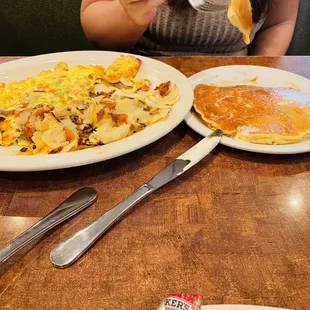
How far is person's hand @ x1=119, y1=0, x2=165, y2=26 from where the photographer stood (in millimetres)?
1161

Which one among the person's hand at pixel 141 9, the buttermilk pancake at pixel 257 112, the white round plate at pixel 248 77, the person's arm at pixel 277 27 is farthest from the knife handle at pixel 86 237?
the person's arm at pixel 277 27

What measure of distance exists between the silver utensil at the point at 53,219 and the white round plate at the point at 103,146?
6 cm

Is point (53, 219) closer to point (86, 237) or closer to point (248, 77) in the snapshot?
point (86, 237)

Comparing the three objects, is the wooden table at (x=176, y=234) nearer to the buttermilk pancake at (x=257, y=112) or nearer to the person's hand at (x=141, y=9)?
the buttermilk pancake at (x=257, y=112)

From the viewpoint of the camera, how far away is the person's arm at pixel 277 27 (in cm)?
163

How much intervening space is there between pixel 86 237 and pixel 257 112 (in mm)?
555

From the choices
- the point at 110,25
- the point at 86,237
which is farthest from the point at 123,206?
the point at 110,25

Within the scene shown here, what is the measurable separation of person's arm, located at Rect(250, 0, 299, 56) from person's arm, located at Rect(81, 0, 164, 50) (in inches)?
22.6

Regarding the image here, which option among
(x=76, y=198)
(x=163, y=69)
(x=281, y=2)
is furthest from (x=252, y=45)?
(x=76, y=198)

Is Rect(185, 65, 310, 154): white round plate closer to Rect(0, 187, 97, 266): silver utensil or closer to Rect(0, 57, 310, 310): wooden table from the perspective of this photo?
Rect(0, 57, 310, 310): wooden table

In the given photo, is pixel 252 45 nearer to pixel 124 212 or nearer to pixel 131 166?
pixel 131 166

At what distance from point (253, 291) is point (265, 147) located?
1.23 ft

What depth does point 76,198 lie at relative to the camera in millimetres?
783

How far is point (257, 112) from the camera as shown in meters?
1.02
